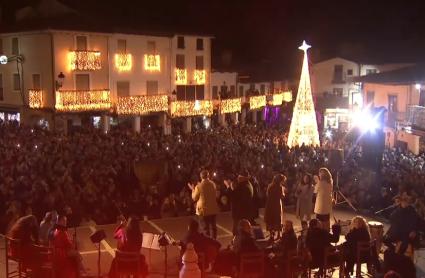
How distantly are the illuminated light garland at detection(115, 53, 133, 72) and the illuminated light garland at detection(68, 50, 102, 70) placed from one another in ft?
5.39

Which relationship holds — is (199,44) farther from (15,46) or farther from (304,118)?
(304,118)

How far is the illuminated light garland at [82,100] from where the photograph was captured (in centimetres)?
3374

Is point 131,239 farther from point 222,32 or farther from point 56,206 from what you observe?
point 222,32

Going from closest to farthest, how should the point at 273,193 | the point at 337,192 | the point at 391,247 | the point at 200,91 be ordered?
the point at 391,247 → the point at 273,193 → the point at 337,192 → the point at 200,91

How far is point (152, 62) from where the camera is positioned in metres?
39.8

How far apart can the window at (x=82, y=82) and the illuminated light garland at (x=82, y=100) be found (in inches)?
28.2

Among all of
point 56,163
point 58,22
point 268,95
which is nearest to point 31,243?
point 56,163

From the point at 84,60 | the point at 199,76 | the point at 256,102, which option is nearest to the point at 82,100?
the point at 84,60

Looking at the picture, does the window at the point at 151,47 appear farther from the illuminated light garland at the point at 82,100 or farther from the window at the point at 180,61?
the illuminated light garland at the point at 82,100

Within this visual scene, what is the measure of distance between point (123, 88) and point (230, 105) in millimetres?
9454

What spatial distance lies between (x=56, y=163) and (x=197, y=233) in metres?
9.30

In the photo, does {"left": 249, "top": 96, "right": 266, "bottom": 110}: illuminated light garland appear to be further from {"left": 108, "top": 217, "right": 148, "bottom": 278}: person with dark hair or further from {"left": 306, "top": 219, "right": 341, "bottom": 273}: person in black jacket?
{"left": 108, "top": 217, "right": 148, "bottom": 278}: person with dark hair

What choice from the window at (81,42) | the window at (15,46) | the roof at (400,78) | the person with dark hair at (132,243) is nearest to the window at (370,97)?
the roof at (400,78)

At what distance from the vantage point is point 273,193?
1262cm
